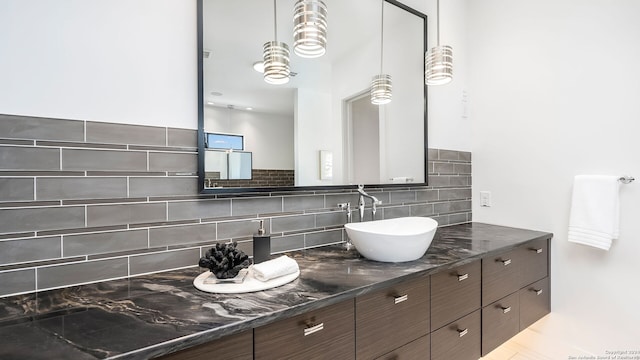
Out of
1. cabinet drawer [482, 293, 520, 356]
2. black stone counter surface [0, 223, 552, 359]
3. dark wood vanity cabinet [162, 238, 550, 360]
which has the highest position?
black stone counter surface [0, 223, 552, 359]

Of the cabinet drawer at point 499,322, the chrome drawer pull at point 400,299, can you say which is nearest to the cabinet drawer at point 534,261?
the cabinet drawer at point 499,322

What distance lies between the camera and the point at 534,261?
1887 mm

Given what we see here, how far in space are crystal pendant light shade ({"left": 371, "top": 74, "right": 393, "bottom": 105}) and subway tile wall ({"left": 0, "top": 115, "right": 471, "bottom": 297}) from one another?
920 mm

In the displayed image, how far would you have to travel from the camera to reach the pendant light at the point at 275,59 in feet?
4.81

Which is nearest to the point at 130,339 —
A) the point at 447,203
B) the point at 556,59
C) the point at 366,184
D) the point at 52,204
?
the point at 52,204

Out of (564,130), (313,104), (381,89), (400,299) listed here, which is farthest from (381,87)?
(400,299)

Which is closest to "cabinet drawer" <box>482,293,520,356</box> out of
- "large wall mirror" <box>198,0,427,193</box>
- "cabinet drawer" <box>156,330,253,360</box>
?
"large wall mirror" <box>198,0,427,193</box>

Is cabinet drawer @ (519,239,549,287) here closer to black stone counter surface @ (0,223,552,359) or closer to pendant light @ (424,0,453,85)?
black stone counter surface @ (0,223,552,359)

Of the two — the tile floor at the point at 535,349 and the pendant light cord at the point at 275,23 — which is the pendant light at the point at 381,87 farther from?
the tile floor at the point at 535,349

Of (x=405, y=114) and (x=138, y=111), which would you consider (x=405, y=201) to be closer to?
(x=405, y=114)

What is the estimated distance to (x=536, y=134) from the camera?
2072 millimetres

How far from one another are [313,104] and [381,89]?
552 millimetres

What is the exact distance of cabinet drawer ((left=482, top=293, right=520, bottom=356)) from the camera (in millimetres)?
1569

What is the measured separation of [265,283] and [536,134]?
204cm
